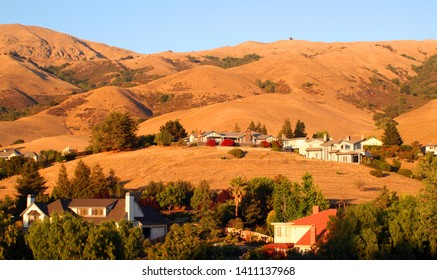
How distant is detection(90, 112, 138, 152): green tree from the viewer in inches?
4493

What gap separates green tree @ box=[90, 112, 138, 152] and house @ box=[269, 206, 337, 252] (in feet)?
179

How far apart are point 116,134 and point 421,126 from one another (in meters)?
63.8

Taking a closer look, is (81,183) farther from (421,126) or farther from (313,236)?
(421,126)

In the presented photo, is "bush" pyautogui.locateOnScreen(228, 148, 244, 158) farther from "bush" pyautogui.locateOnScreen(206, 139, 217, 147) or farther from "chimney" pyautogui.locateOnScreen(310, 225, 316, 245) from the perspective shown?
"chimney" pyautogui.locateOnScreen(310, 225, 316, 245)

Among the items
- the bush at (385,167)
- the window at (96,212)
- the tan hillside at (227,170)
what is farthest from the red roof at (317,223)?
the bush at (385,167)

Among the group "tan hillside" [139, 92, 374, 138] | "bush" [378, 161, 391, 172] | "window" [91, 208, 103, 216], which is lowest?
"window" [91, 208, 103, 216]

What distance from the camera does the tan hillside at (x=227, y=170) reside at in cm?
9025

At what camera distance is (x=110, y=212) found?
224ft

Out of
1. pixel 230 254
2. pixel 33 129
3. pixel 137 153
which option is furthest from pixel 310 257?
pixel 33 129

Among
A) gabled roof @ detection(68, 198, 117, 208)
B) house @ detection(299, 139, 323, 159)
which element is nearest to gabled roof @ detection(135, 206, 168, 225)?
gabled roof @ detection(68, 198, 117, 208)

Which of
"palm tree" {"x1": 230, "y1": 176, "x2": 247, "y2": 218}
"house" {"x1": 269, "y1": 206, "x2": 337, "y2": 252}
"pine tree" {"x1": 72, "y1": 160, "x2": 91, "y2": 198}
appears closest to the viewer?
"house" {"x1": 269, "y1": 206, "x2": 337, "y2": 252}

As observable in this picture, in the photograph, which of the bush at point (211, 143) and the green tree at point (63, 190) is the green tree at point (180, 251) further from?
the bush at point (211, 143)

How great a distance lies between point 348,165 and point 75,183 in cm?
3531

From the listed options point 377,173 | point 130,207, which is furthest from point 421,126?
point 130,207
